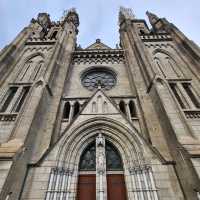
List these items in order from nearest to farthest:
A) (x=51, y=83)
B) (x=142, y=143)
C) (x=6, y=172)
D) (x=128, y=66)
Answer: (x=6, y=172) < (x=142, y=143) < (x=51, y=83) < (x=128, y=66)

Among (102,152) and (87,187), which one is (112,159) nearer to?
(102,152)

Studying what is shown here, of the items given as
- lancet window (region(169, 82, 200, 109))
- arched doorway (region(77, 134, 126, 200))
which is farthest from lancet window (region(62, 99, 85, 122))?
lancet window (region(169, 82, 200, 109))

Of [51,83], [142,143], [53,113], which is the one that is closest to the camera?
[142,143]

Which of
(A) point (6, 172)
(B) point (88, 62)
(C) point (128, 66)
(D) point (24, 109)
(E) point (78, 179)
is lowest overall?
(A) point (6, 172)

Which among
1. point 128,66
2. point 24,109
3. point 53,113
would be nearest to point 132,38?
point 128,66

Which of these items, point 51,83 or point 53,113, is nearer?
point 53,113

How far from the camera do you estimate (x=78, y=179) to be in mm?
8281

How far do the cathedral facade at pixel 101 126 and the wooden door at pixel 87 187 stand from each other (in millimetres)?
39

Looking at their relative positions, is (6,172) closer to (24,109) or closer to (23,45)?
(24,109)

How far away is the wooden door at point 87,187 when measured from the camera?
7.74 m

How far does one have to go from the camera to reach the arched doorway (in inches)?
305

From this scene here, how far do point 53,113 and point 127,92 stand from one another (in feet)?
16.1

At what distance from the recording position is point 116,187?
8.02m

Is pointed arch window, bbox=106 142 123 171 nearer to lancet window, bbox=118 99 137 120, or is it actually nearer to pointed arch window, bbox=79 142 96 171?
pointed arch window, bbox=79 142 96 171
